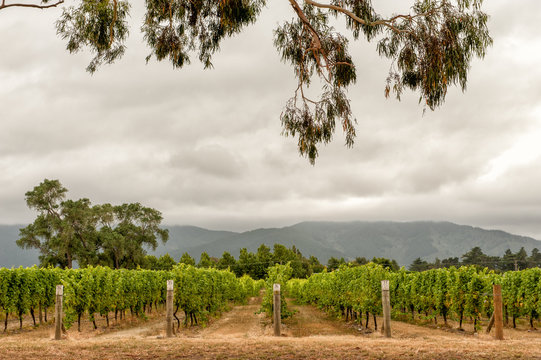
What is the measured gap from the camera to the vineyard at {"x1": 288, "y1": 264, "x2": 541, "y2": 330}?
1352 cm

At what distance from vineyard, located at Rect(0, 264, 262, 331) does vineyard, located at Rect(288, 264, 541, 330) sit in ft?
17.2

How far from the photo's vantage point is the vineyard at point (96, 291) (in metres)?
13.9

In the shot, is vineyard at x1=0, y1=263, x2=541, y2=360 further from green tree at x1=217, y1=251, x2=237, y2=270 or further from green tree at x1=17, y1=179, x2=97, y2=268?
green tree at x1=217, y1=251, x2=237, y2=270

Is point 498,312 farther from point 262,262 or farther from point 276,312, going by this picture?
point 262,262

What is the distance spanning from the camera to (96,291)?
1461cm

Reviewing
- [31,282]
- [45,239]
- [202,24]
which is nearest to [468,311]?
[202,24]

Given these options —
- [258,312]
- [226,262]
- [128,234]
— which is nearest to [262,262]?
[226,262]

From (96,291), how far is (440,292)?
37.6 ft

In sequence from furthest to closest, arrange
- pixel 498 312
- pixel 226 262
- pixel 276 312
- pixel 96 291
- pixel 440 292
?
pixel 226 262 < pixel 440 292 < pixel 96 291 < pixel 276 312 < pixel 498 312

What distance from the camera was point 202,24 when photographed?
1005 centimetres

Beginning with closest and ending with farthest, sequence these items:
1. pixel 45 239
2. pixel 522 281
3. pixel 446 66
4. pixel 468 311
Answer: pixel 446 66 → pixel 468 311 → pixel 522 281 → pixel 45 239

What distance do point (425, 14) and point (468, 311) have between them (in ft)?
30.9

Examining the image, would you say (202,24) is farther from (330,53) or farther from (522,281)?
(522,281)

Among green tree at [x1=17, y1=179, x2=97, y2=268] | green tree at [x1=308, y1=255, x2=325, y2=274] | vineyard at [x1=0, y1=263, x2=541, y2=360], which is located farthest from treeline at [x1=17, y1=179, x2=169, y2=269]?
green tree at [x1=308, y1=255, x2=325, y2=274]
